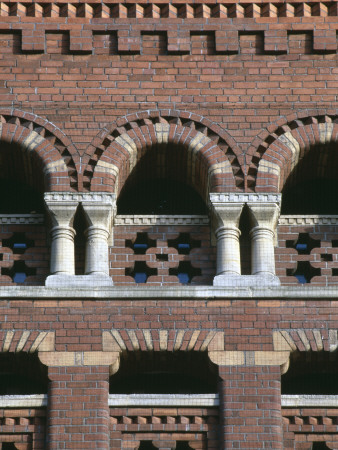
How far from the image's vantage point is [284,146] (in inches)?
814

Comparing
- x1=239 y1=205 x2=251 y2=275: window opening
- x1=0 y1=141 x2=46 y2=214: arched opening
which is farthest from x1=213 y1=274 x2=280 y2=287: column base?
x1=0 y1=141 x2=46 y2=214: arched opening

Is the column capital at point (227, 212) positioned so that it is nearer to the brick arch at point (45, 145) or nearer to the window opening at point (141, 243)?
the window opening at point (141, 243)

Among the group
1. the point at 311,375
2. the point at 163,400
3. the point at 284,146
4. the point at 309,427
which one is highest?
the point at 284,146

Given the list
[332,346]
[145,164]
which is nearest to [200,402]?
[332,346]

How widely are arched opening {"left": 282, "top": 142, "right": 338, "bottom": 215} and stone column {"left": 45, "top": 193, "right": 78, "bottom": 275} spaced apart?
9.19 ft

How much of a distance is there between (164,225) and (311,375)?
100 inches

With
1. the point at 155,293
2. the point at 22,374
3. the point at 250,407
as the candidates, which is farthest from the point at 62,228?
the point at 250,407

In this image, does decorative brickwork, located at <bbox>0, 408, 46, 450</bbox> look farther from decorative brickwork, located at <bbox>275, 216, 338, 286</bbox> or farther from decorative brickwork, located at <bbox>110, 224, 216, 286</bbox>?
decorative brickwork, located at <bbox>275, 216, 338, 286</bbox>

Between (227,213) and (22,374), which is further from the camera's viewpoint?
(227,213)

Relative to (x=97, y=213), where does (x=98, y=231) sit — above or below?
below

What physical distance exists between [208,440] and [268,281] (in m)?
2.03

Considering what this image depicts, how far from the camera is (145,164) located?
21.0m

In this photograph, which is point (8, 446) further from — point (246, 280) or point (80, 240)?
point (246, 280)

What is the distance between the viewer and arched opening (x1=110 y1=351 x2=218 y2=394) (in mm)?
19422
